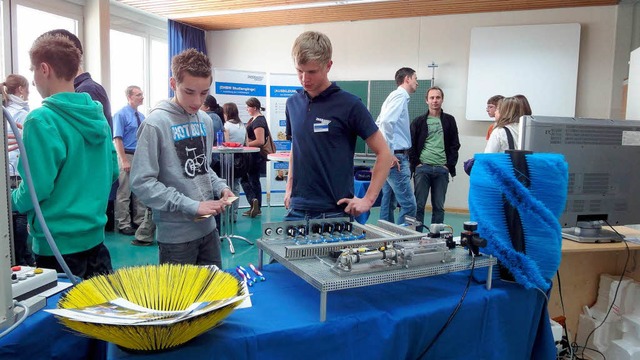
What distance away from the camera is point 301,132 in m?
1.67

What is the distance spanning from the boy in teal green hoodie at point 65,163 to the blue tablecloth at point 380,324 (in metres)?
0.61

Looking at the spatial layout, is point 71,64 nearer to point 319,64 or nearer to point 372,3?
point 319,64

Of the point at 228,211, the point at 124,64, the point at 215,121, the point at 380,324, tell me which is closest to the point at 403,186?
the point at 228,211

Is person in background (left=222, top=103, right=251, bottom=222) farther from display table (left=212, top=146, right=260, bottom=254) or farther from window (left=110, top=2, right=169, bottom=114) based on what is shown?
window (left=110, top=2, right=169, bottom=114)

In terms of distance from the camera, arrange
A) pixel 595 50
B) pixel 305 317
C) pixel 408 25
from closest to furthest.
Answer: pixel 305 317
pixel 595 50
pixel 408 25

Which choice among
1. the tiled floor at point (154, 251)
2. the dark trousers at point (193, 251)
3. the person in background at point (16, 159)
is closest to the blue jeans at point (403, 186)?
the tiled floor at point (154, 251)

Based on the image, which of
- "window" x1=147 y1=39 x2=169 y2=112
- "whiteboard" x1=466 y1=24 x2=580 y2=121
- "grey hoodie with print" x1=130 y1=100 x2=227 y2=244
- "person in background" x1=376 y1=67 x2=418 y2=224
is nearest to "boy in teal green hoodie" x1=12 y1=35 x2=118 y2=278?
"grey hoodie with print" x1=130 y1=100 x2=227 y2=244

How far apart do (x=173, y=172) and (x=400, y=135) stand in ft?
8.40

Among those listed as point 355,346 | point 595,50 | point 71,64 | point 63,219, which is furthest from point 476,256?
point 595,50

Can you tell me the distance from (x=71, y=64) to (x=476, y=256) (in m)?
1.37

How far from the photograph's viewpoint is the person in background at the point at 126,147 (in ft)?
14.4

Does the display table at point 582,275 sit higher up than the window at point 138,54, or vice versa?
the window at point 138,54

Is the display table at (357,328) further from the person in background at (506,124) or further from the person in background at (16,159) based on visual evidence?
the person in background at (16,159)

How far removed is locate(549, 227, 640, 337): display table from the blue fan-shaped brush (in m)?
0.94
